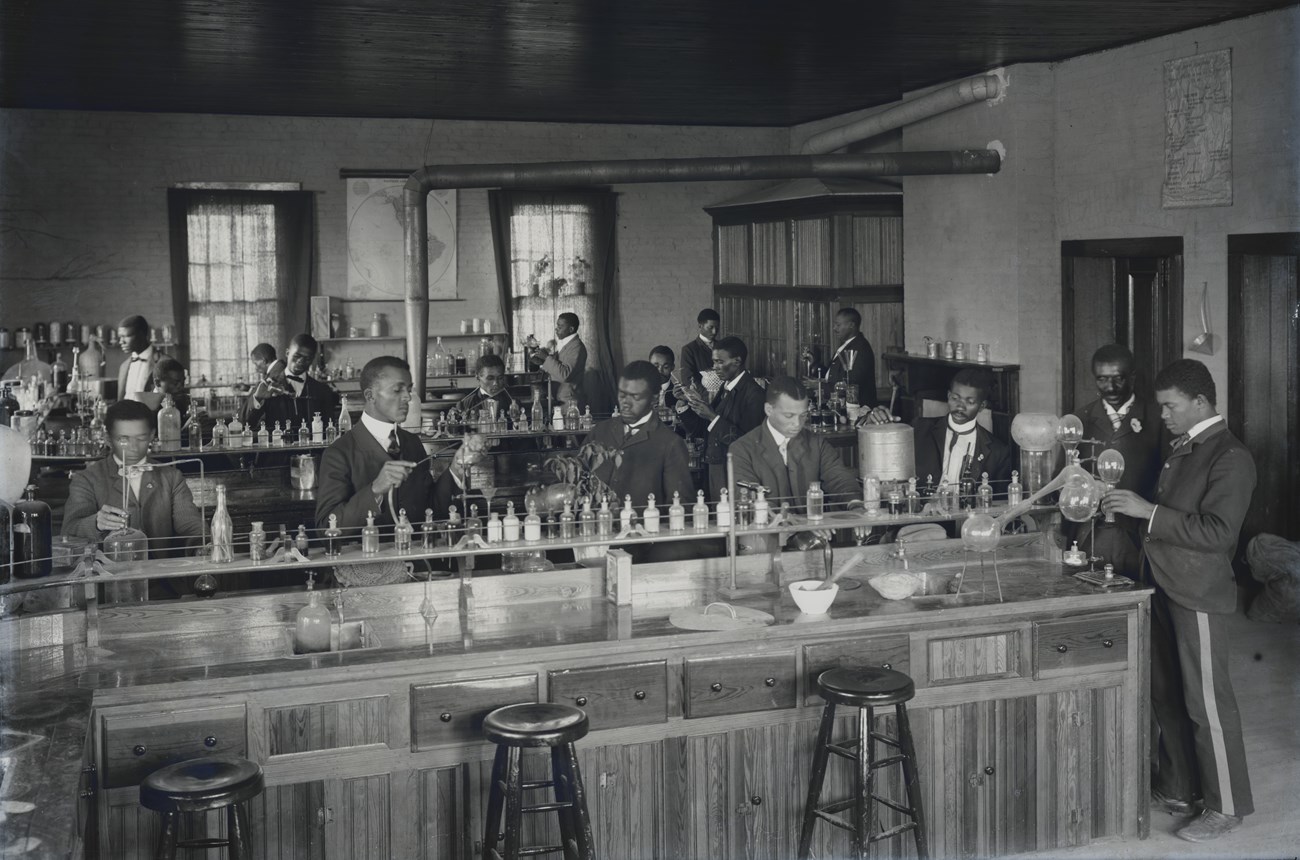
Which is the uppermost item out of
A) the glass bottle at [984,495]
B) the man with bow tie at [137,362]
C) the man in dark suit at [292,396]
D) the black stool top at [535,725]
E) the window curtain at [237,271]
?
the window curtain at [237,271]

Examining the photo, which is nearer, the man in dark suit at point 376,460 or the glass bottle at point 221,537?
the glass bottle at point 221,537

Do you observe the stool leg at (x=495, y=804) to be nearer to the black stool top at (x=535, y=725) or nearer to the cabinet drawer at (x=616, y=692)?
the black stool top at (x=535, y=725)

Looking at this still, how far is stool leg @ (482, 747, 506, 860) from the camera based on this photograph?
175 inches

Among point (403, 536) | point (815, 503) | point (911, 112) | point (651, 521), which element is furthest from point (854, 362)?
point (403, 536)

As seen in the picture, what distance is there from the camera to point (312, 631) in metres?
4.71

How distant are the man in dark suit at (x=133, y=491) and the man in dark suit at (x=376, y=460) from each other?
0.63 metres

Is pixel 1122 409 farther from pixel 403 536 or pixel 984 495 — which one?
pixel 403 536

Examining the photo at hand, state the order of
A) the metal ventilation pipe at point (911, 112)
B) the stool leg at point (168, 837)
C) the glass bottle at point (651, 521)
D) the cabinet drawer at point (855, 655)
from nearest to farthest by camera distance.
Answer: the stool leg at point (168, 837)
the cabinet drawer at point (855, 655)
the glass bottle at point (651, 521)
the metal ventilation pipe at point (911, 112)

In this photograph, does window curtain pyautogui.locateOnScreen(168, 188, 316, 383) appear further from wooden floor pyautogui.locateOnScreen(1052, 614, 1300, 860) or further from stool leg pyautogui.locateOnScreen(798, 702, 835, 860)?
stool leg pyautogui.locateOnScreen(798, 702, 835, 860)

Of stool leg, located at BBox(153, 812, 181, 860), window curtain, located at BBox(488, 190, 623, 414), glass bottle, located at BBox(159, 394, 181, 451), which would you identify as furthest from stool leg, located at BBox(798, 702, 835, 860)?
window curtain, located at BBox(488, 190, 623, 414)

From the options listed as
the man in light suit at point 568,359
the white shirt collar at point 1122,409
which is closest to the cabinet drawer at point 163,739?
the white shirt collar at point 1122,409

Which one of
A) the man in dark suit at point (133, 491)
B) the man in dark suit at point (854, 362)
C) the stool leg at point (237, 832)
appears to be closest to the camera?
the stool leg at point (237, 832)

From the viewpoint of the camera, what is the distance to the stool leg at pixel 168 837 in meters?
3.95

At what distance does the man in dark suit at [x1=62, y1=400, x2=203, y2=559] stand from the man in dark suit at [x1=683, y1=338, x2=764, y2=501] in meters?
4.10
